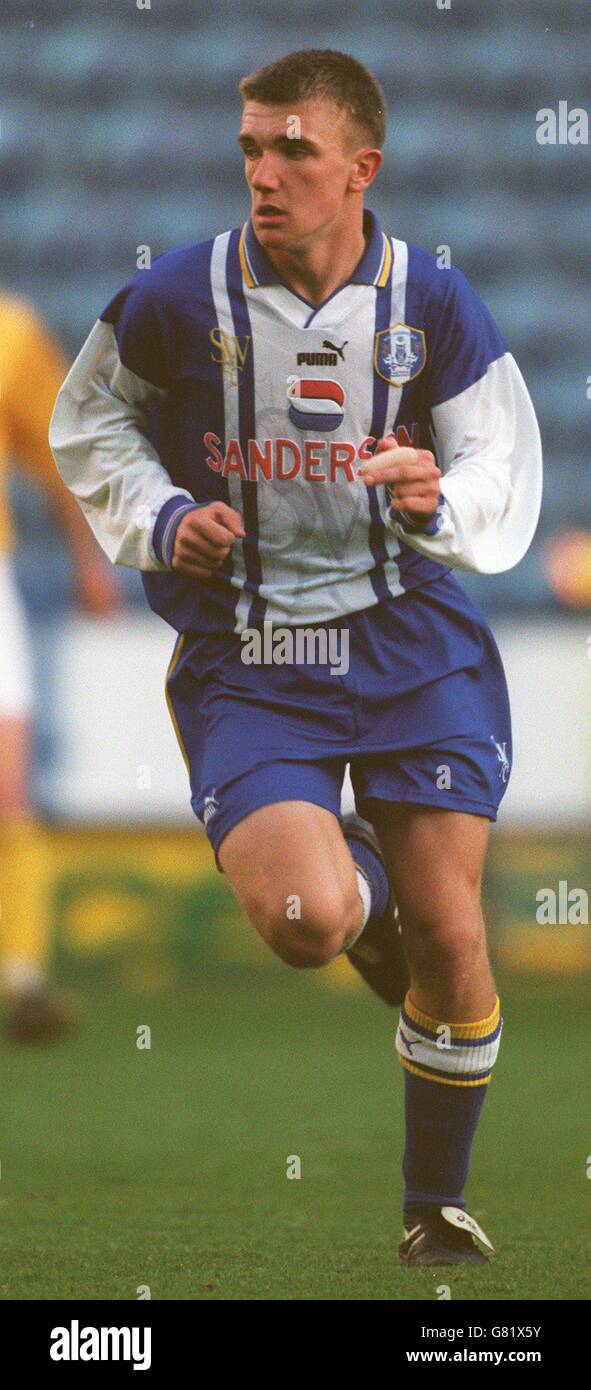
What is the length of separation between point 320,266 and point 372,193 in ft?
15.4

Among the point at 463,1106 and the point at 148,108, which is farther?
the point at 148,108

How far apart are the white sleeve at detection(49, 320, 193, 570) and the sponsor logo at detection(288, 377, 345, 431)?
19 centimetres

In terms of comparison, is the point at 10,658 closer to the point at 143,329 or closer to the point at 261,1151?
the point at 261,1151

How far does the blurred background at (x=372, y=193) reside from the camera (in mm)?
7547

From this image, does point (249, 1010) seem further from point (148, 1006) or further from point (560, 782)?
point (560, 782)

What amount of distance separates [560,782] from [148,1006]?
1.48 metres

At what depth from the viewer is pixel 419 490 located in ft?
9.52

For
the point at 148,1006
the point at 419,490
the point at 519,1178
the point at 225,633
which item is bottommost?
the point at 148,1006

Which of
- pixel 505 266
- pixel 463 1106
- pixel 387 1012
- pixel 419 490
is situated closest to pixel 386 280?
pixel 419 490

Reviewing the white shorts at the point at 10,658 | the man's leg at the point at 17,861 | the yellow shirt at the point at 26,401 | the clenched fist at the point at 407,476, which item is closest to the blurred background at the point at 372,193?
the yellow shirt at the point at 26,401

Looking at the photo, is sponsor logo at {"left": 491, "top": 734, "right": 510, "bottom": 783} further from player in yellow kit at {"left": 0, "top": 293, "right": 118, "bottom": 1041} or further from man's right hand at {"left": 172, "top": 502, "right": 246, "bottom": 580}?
player in yellow kit at {"left": 0, "top": 293, "right": 118, "bottom": 1041}

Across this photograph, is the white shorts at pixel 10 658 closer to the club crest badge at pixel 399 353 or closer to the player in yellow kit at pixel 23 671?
the player in yellow kit at pixel 23 671

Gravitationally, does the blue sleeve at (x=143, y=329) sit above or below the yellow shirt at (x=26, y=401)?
above

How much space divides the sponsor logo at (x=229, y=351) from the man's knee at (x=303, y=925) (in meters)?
0.71
